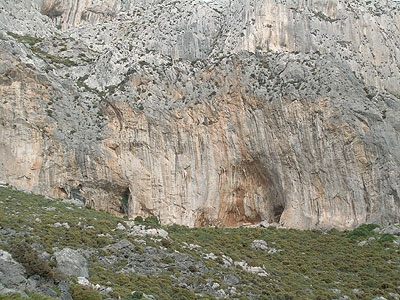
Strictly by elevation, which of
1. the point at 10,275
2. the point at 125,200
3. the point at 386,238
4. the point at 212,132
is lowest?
the point at 10,275

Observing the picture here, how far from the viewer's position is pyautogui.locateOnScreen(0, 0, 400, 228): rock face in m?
47.5

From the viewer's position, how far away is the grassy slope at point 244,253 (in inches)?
1119

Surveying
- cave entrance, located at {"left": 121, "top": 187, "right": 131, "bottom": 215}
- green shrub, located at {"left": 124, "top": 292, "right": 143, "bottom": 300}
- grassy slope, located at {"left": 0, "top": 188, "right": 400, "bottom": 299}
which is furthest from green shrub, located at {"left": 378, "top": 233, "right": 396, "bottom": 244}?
green shrub, located at {"left": 124, "top": 292, "right": 143, "bottom": 300}

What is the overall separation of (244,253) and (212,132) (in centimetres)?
1549

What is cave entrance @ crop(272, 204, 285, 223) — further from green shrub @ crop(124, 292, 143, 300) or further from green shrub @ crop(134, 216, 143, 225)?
green shrub @ crop(124, 292, 143, 300)

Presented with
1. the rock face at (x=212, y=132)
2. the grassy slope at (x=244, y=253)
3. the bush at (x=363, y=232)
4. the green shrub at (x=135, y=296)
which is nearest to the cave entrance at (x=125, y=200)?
the rock face at (x=212, y=132)

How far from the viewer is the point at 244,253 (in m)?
37.9

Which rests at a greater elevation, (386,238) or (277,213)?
(277,213)

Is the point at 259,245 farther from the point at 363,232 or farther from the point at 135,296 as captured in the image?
the point at 135,296

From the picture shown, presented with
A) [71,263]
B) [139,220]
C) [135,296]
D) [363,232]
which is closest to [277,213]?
[363,232]

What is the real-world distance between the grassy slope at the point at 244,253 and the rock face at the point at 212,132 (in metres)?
5.09

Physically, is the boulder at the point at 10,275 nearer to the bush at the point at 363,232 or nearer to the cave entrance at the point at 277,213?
the bush at the point at 363,232

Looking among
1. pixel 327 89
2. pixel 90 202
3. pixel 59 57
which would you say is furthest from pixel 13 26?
pixel 327 89

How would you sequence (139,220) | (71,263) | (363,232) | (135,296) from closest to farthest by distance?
1. (135,296)
2. (71,263)
3. (363,232)
4. (139,220)
